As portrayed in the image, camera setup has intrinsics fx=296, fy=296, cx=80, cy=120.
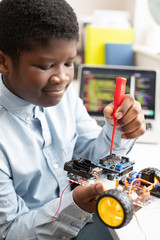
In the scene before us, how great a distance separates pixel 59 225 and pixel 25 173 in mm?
163

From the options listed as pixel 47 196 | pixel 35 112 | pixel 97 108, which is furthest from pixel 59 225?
pixel 97 108

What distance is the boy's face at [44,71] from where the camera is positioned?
0.63 meters

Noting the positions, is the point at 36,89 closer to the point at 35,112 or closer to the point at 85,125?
the point at 35,112

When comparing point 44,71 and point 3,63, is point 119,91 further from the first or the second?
point 3,63

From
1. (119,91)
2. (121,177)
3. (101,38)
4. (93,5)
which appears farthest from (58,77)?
(93,5)

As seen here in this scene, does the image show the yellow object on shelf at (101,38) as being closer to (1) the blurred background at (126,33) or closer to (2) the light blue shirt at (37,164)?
(1) the blurred background at (126,33)

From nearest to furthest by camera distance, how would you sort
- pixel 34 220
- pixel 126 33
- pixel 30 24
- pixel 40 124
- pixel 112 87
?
pixel 30 24 → pixel 34 220 → pixel 40 124 → pixel 112 87 → pixel 126 33

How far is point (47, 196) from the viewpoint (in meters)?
0.85

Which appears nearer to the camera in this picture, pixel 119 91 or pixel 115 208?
pixel 115 208

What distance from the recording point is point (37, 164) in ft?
2.68

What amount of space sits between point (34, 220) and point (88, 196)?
0.65ft

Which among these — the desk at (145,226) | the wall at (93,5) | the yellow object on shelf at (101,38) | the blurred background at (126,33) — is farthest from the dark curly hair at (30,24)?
the wall at (93,5)

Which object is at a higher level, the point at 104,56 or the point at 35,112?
the point at 104,56

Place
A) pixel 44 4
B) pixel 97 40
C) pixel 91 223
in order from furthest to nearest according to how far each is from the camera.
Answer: pixel 97 40 → pixel 91 223 → pixel 44 4
